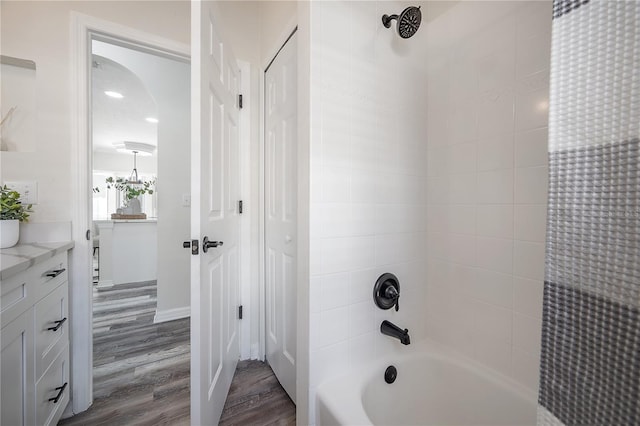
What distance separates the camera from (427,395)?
122 cm

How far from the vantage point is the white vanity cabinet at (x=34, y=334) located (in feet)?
2.64

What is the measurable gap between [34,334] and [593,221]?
5.42 ft

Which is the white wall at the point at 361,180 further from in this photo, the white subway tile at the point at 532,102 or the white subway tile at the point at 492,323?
the white subway tile at the point at 532,102

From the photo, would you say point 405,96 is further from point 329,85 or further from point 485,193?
point 485,193

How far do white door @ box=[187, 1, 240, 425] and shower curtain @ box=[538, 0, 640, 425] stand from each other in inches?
41.2

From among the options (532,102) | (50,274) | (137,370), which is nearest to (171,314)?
(137,370)

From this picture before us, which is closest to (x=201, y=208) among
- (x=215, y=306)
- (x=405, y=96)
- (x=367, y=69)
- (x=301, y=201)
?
(x=301, y=201)

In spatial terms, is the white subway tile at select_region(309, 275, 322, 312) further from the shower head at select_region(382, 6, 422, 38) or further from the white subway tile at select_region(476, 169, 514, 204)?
the shower head at select_region(382, 6, 422, 38)

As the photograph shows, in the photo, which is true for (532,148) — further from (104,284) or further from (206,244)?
(104,284)

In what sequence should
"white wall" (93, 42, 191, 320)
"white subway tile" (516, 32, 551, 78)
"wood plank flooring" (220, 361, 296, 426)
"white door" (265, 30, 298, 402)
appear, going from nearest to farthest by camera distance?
"white subway tile" (516, 32, 551, 78) < "wood plank flooring" (220, 361, 296, 426) < "white door" (265, 30, 298, 402) < "white wall" (93, 42, 191, 320)

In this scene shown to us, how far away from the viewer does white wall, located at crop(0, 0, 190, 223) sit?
123 centimetres

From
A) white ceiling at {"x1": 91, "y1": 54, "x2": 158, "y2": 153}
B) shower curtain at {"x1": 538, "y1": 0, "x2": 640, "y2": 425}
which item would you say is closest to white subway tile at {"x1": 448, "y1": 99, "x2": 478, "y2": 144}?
shower curtain at {"x1": 538, "y1": 0, "x2": 640, "y2": 425}

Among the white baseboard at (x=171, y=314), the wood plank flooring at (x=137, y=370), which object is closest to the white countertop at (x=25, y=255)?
the wood plank flooring at (x=137, y=370)

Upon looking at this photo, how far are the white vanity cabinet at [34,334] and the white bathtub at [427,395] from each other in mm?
1053
